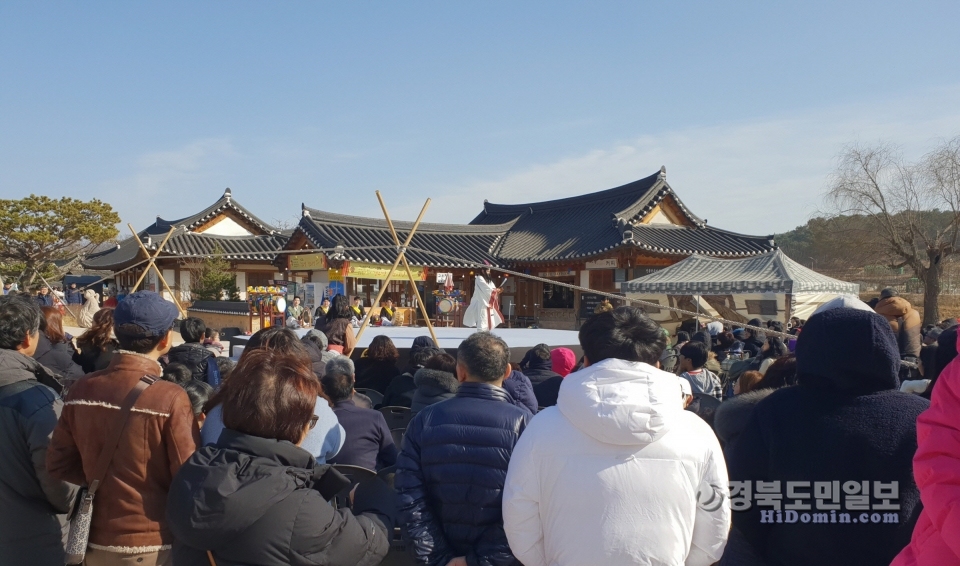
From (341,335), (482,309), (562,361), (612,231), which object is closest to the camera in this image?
(562,361)

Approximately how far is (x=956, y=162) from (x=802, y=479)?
84.0 ft

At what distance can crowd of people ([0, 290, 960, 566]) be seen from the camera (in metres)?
1.75

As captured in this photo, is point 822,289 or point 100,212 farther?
point 100,212

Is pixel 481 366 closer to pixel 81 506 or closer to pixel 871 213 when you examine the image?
pixel 81 506

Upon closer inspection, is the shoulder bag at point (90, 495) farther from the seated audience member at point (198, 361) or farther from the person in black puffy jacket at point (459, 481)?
the seated audience member at point (198, 361)

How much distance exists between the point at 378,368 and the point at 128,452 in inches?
124

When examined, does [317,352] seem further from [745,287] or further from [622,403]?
[745,287]

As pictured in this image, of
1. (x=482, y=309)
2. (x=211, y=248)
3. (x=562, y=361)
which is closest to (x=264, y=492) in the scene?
(x=562, y=361)

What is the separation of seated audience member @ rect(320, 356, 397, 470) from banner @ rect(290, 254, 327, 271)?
17762 mm

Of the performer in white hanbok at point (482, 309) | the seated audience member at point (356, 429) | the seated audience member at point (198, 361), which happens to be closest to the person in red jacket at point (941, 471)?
the seated audience member at point (356, 429)

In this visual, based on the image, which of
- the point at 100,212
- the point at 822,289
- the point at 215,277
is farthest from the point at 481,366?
the point at 100,212

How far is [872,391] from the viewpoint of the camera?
1.94 m

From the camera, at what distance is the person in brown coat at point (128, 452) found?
223 centimetres

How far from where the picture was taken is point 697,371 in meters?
4.93
